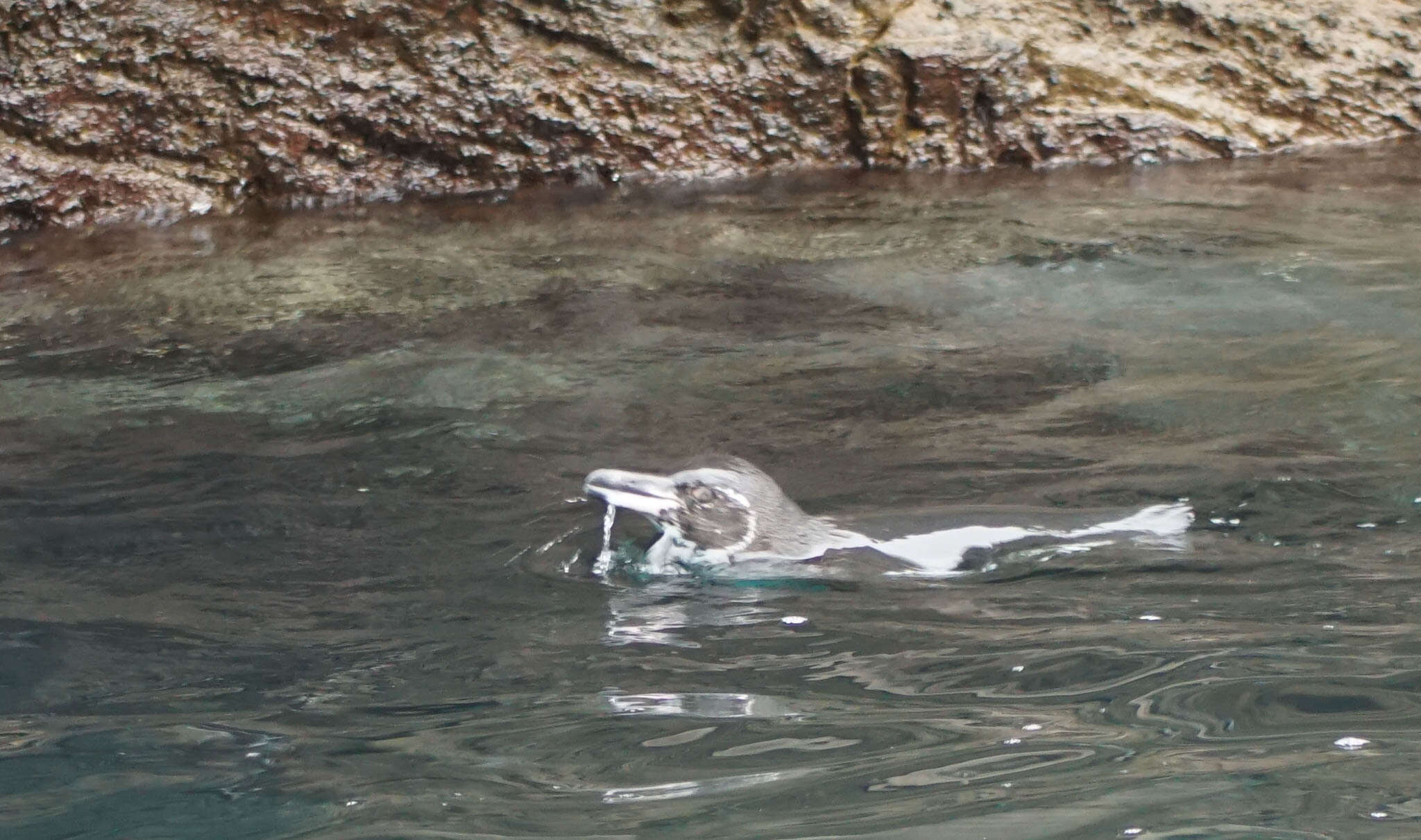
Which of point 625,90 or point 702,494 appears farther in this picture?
point 625,90

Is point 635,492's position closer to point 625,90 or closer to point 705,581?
point 705,581

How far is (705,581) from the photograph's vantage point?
340 centimetres

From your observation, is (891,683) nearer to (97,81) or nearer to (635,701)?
(635,701)

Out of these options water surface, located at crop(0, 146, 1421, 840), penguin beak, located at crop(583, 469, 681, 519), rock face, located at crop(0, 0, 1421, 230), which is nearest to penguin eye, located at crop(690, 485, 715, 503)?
penguin beak, located at crop(583, 469, 681, 519)

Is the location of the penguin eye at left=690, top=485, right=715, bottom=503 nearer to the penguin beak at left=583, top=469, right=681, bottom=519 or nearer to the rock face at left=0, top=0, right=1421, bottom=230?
the penguin beak at left=583, top=469, right=681, bottom=519

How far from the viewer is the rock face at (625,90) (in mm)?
8055

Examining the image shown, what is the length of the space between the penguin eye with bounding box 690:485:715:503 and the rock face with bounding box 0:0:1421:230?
5.38 m

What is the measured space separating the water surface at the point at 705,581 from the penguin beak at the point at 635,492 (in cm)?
19

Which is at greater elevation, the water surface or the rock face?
the rock face

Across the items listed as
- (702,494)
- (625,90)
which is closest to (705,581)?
(702,494)

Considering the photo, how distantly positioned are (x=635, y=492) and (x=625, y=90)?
562 cm

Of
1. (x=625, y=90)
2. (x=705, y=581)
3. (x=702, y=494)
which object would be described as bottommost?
(x=705, y=581)

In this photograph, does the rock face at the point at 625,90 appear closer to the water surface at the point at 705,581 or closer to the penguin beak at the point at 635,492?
the water surface at the point at 705,581

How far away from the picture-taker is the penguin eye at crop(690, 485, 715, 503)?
3.54 m
